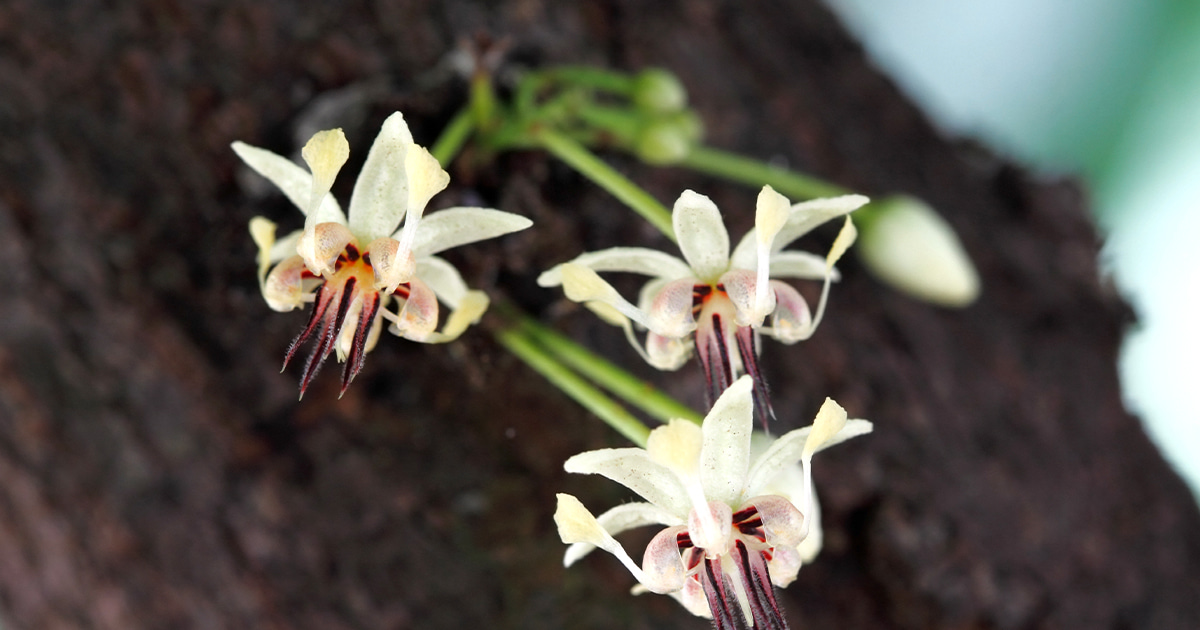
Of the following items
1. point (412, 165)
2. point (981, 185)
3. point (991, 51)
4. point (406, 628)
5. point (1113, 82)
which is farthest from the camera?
point (991, 51)

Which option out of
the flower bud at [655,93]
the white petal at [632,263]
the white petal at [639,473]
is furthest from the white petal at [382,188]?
the flower bud at [655,93]

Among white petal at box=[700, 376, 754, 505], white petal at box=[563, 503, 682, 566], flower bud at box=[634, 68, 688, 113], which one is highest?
flower bud at box=[634, 68, 688, 113]

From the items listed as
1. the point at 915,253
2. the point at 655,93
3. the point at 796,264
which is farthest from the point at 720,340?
the point at 915,253

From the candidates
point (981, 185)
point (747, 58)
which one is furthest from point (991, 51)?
point (747, 58)

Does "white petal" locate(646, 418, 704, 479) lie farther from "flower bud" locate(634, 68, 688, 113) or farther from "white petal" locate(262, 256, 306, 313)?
"flower bud" locate(634, 68, 688, 113)

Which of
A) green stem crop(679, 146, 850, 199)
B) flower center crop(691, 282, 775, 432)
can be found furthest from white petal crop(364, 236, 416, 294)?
green stem crop(679, 146, 850, 199)

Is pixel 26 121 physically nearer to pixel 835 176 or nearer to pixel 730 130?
pixel 730 130
